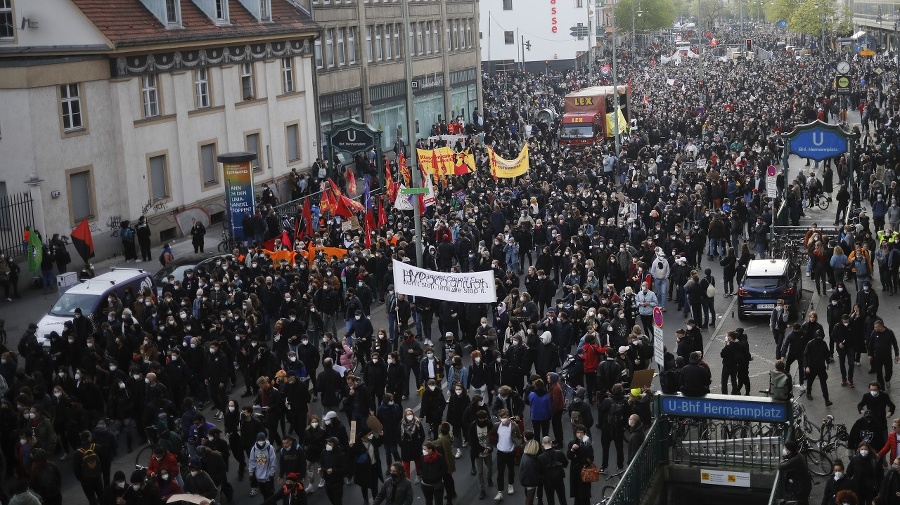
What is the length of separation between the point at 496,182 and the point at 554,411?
24.2m

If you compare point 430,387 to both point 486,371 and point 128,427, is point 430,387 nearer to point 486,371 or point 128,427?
point 486,371

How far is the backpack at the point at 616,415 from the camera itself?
1841 cm

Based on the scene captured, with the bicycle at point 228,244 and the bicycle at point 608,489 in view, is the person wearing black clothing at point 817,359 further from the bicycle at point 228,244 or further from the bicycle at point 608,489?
the bicycle at point 228,244

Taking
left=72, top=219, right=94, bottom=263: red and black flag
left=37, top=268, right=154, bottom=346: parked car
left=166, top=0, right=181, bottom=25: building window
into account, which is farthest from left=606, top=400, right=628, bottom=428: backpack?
left=166, top=0, right=181, bottom=25: building window

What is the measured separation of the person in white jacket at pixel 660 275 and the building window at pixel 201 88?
64.7 ft

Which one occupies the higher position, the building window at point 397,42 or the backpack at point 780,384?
the building window at point 397,42

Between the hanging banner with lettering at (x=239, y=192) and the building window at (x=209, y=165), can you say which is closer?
the hanging banner with lettering at (x=239, y=192)

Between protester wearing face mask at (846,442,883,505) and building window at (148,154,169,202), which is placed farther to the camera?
building window at (148,154,169,202)

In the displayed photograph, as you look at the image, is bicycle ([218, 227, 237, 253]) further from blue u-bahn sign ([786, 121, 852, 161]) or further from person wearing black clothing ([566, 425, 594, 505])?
person wearing black clothing ([566, 425, 594, 505])

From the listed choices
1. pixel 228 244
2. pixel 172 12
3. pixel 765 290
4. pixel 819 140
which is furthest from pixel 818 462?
pixel 172 12

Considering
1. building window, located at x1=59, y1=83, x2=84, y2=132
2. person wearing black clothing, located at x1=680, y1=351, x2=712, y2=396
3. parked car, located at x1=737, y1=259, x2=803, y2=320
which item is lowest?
Answer: parked car, located at x1=737, y1=259, x2=803, y2=320

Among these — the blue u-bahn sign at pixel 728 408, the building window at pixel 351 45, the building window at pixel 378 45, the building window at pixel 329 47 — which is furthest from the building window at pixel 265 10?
the blue u-bahn sign at pixel 728 408

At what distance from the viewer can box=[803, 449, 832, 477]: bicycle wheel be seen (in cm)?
1823

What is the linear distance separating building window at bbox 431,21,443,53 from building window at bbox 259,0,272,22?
68.1ft
